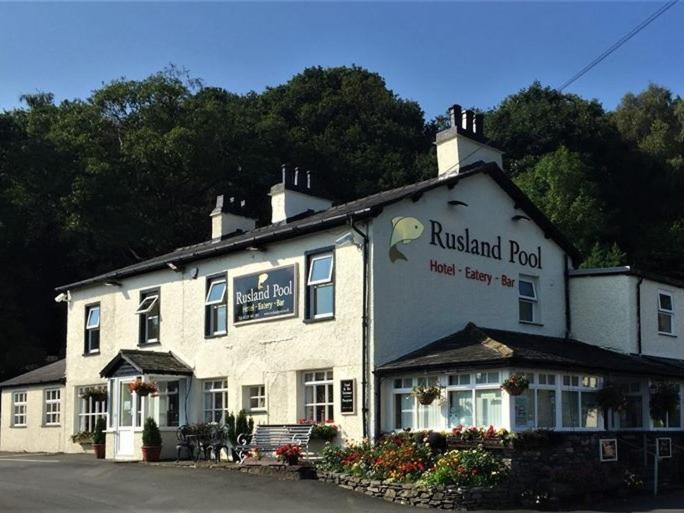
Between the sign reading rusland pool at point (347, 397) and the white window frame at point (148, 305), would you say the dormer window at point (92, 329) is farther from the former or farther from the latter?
the sign reading rusland pool at point (347, 397)

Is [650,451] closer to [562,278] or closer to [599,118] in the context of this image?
[562,278]

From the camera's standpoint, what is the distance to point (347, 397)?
19453mm

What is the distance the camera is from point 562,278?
24.3 m

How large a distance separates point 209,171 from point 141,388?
2336 centimetres

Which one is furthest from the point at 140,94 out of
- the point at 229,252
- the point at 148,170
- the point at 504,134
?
the point at 229,252

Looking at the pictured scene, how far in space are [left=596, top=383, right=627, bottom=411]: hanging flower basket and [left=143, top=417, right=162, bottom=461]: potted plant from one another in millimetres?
11522

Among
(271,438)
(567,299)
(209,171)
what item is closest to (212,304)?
(271,438)

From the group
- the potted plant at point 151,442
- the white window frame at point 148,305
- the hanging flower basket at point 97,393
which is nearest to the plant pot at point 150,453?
the potted plant at point 151,442

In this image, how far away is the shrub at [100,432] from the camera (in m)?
25.3

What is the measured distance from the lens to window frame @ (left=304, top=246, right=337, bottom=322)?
20.4 meters

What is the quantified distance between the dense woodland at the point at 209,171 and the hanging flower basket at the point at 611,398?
21188mm

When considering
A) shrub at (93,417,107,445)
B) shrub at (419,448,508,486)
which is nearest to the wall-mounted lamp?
shrub at (419,448,508,486)

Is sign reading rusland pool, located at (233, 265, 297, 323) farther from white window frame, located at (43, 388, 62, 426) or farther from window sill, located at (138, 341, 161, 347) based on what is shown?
white window frame, located at (43, 388, 62, 426)

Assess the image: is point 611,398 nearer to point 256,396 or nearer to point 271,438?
point 271,438
